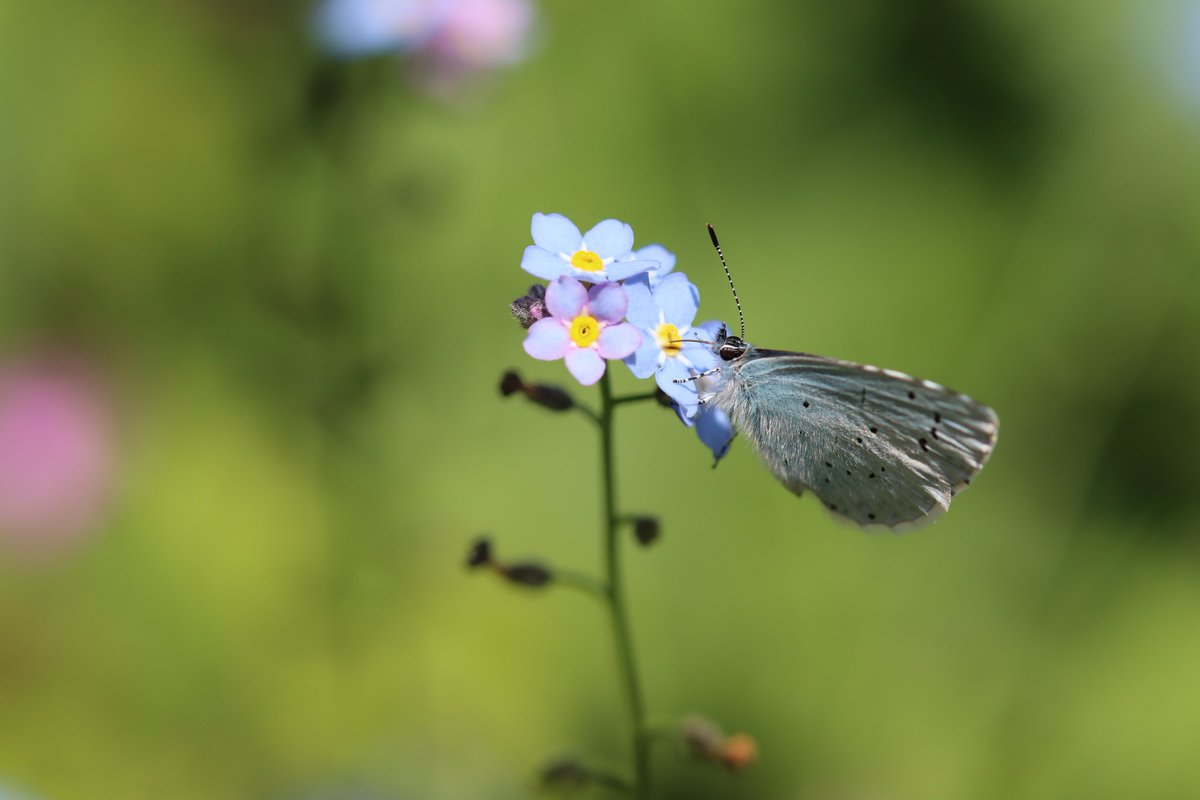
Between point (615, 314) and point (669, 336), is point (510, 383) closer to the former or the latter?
point (615, 314)

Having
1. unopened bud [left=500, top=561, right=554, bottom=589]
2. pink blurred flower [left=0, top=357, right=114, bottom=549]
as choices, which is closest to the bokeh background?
pink blurred flower [left=0, top=357, right=114, bottom=549]

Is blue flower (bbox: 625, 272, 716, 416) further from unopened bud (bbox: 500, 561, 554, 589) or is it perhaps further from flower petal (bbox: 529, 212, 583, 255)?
unopened bud (bbox: 500, 561, 554, 589)

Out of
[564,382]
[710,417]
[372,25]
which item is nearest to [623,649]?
[710,417]

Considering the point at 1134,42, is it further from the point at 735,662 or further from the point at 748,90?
the point at 735,662

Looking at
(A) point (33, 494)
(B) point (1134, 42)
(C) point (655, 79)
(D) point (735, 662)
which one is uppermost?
(B) point (1134, 42)

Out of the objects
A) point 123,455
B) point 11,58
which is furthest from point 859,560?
point 11,58

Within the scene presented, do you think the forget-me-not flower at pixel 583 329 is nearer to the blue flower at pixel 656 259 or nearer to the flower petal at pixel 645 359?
the flower petal at pixel 645 359
